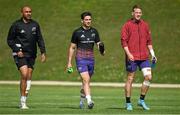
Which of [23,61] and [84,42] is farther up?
[84,42]

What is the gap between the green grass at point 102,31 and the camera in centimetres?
4216

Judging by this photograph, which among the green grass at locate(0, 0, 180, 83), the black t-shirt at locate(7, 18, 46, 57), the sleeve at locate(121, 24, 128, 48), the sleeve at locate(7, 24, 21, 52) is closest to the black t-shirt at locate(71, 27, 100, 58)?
the sleeve at locate(121, 24, 128, 48)

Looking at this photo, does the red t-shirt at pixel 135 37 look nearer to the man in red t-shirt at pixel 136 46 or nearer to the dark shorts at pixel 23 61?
the man in red t-shirt at pixel 136 46

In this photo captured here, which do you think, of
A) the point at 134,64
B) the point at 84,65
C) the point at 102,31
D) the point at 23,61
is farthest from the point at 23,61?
the point at 102,31

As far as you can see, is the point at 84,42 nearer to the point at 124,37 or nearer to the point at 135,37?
the point at 124,37

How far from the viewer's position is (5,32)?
49812mm

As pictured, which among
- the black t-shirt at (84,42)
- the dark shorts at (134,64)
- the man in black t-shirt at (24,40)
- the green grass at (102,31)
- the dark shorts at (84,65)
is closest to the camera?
the dark shorts at (134,64)

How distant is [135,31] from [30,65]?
99.8 inches

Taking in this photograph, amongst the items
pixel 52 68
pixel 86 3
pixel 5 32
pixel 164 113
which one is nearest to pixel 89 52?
pixel 164 113

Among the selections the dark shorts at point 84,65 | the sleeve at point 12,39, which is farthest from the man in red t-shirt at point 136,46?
the sleeve at point 12,39

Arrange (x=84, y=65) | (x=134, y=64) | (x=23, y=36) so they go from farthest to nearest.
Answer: (x=23, y=36)
(x=84, y=65)
(x=134, y=64)

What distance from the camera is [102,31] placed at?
162 feet

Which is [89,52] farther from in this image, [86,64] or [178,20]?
[178,20]

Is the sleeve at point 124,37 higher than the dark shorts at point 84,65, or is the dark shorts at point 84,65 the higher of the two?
the sleeve at point 124,37
